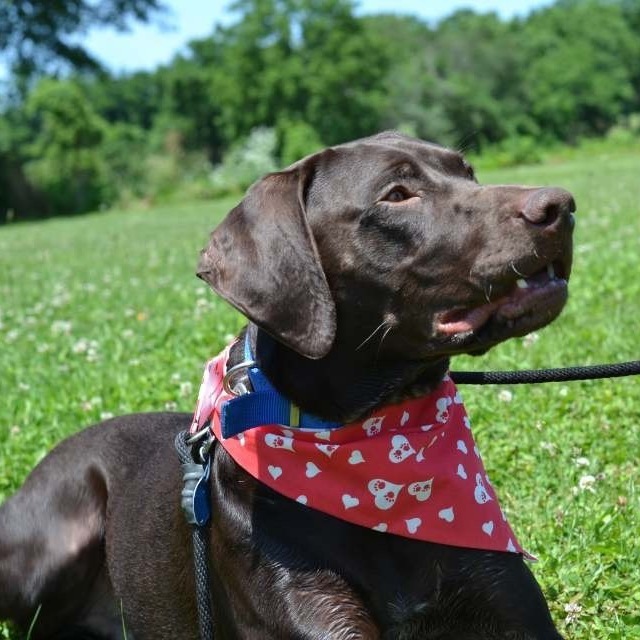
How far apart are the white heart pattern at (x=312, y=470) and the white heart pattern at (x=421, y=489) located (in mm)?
296

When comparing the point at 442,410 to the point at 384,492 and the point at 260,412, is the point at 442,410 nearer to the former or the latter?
the point at 384,492

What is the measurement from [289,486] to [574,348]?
3.59m

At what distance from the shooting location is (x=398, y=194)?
3.00 meters

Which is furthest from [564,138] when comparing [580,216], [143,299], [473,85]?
[143,299]

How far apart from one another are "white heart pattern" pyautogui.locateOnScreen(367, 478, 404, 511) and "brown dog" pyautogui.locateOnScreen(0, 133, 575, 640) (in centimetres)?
10

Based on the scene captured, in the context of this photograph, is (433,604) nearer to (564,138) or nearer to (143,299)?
(143,299)

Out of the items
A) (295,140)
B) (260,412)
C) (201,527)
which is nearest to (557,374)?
(260,412)

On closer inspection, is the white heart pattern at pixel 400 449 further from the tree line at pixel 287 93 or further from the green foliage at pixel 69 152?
the green foliage at pixel 69 152

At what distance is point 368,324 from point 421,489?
0.54m

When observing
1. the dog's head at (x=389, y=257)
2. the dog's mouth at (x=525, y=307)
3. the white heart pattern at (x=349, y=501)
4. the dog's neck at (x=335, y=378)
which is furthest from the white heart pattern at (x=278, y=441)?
the dog's mouth at (x=525, y=307)

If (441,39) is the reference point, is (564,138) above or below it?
below

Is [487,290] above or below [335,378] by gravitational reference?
above

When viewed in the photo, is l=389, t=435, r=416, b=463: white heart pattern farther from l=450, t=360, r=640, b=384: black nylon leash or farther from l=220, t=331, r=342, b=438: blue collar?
l=450, t=360, r=640, b=384: black nylon leash

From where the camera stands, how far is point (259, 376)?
118 inches
